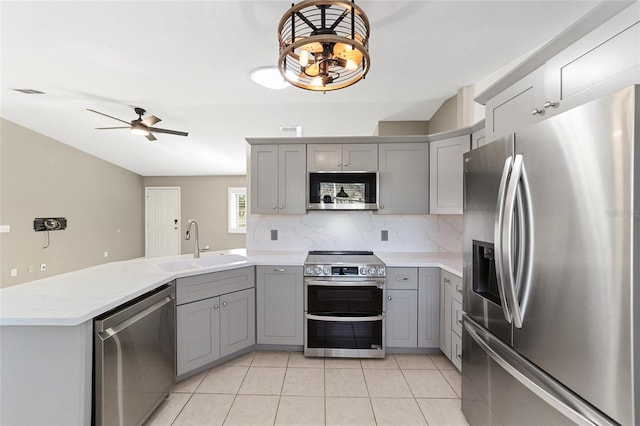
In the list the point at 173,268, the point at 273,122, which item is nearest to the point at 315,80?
the point at 173,268

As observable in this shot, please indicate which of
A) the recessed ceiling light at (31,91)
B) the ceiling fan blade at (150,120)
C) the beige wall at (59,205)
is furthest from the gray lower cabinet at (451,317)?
the beige wall at (59,205)

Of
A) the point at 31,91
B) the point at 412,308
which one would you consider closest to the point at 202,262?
the point at 412,308

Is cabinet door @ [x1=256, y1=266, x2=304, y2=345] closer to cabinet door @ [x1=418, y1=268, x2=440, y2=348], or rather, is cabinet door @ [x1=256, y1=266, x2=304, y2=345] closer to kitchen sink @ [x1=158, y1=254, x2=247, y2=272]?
kitchen sink @ [x1=158, y1=254, x2=247, y2=272]

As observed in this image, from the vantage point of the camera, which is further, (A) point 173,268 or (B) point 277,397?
(A) point 173,268

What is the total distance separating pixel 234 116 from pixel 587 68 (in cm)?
374

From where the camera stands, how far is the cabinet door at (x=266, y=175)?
2.86 m

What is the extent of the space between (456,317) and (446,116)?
2087 mm

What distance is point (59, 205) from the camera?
538 cm

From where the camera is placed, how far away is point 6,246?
4.52 metres

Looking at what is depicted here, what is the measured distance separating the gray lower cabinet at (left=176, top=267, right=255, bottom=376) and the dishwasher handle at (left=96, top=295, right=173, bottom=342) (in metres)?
0.21

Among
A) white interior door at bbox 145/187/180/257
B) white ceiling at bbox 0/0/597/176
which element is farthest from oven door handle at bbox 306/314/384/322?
white interior door at bbox 145/187/180/257

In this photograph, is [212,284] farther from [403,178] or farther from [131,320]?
[403,178]

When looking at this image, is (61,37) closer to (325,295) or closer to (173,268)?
(173,268)

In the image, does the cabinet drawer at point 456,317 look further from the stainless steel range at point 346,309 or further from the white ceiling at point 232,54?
the white ceiling at point 232,54
